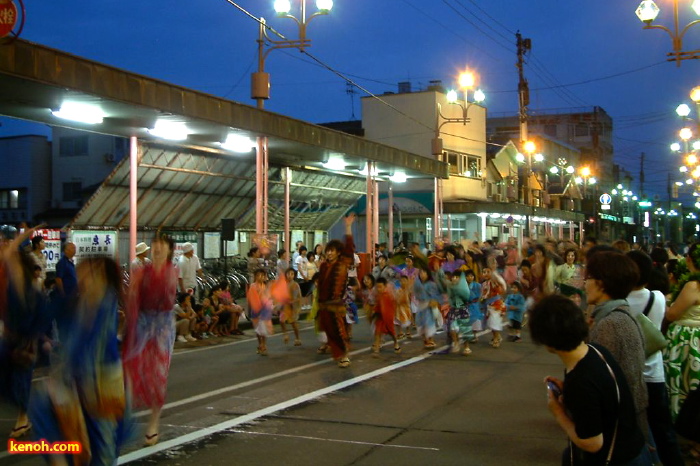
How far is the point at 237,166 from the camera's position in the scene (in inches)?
895

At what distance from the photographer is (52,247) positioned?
17.8m

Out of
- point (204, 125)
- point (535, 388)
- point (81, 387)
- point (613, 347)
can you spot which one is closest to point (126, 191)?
point (204, 125)

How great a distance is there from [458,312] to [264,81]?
975 cm

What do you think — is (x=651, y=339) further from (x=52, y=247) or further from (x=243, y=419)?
(x=52, y=247)

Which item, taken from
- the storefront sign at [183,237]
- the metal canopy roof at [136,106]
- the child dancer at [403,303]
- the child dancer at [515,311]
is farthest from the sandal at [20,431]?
the storefront sign at [183,237]

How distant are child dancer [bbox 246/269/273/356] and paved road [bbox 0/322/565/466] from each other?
377 millimetres

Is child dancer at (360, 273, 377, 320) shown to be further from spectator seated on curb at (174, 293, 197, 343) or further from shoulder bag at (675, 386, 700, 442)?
shoulder bag at (675, 386, 700, 442)

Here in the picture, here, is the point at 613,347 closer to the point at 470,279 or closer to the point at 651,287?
the point at 651,287

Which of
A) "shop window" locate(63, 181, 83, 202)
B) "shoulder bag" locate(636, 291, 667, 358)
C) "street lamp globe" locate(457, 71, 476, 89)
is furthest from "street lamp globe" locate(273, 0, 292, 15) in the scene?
"shop window" locate(63, 181, 83, 202)

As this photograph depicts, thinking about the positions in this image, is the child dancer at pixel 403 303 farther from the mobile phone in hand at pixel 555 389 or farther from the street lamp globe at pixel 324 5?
the mobile phone in hand at pixel 555 389

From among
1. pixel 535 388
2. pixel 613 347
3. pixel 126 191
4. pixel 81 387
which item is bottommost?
pixel 535 388

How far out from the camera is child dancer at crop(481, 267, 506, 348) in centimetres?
1416

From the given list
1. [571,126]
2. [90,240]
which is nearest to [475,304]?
[90,240]

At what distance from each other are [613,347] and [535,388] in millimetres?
6036
